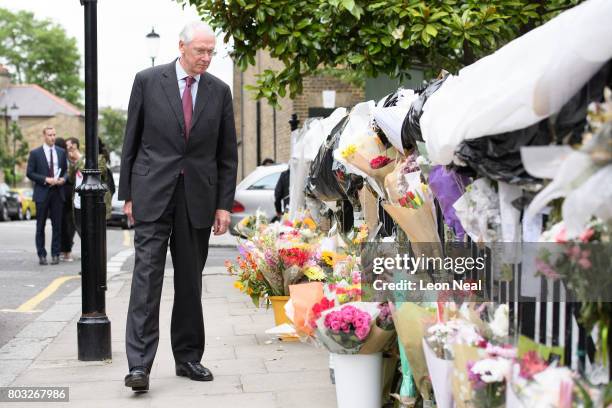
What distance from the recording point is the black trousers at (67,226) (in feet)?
46.3

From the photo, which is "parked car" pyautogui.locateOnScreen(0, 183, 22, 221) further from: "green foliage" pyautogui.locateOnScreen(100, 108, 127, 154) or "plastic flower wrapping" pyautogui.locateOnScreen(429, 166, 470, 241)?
"green foliage" pyautogui.locateOnScreen(100, 108, 127, 154)

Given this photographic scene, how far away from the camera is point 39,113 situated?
85938mm

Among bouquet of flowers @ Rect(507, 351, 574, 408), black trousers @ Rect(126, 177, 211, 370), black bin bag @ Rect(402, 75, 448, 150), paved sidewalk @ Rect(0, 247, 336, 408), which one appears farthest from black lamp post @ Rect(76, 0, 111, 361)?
bouquet of flowers @ Rect(507, 351, 574, 408)

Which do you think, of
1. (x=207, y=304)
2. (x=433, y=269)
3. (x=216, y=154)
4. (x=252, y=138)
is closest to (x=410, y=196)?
(x=433, y=269)

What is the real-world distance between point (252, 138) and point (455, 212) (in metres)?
33.2

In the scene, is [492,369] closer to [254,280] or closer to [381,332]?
[381,332]

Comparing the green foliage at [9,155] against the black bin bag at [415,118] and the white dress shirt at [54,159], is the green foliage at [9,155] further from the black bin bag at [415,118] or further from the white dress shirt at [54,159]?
the black bin bag at [415,118]

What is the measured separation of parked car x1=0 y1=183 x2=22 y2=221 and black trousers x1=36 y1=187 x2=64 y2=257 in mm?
23981

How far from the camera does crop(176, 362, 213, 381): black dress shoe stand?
576cm

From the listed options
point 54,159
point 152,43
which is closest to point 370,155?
point 54,159

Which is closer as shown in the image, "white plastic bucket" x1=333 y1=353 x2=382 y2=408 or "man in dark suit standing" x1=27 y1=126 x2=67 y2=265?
"white plastic bucket" x1=333 y1=353 x2=382 y2=408

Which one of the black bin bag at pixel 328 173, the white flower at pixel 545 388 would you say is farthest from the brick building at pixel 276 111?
the white flower at pixel 545 388

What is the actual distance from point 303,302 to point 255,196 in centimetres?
1333

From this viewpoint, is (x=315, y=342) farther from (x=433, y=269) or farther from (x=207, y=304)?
(x=207, y=304)
